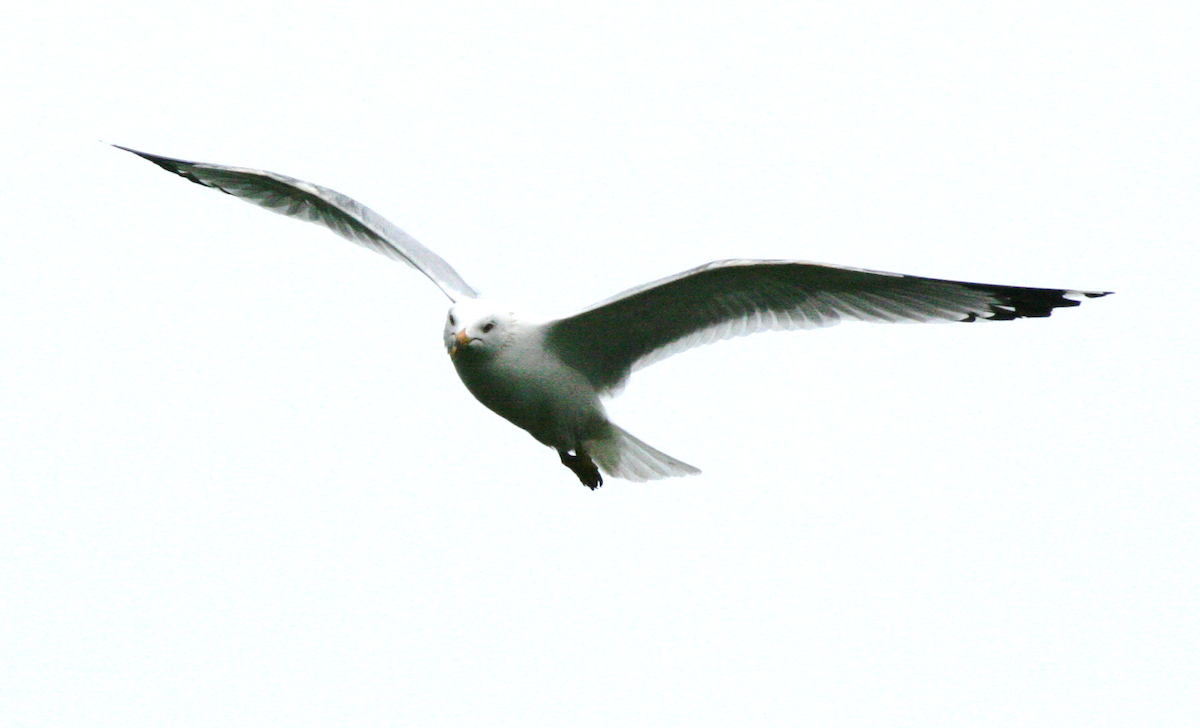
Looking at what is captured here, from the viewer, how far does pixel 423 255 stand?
7.36 metres

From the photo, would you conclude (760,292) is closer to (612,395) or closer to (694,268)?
(694,268)

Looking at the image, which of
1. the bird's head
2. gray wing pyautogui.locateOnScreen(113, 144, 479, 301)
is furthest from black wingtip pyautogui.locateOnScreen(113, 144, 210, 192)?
the bird's head

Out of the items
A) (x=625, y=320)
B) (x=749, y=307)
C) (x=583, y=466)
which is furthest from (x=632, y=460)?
(x=749, y=307)

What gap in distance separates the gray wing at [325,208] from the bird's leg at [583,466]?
921mm

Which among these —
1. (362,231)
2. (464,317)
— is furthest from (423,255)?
(464,317)

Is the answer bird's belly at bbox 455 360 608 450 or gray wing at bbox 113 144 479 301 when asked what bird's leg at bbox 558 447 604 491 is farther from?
gray wing at bbox 113 144 479 301

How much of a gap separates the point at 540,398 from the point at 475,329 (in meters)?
0.43

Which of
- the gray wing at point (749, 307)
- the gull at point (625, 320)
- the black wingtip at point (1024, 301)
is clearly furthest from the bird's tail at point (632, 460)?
the black wingtip at point (1024, 301)

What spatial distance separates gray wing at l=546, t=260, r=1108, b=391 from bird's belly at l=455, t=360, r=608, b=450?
0.37 feet

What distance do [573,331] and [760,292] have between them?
2.79ft

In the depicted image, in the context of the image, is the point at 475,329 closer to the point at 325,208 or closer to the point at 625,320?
the point at 625,320

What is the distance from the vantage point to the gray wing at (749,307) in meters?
5.89

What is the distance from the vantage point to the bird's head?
6.44 m

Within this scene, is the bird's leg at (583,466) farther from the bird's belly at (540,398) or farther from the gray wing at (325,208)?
the gray wing at (325,208)
